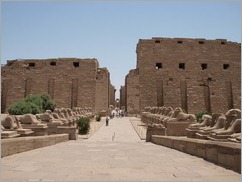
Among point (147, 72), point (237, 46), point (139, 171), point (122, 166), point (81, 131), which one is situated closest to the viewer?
point (139, 171)

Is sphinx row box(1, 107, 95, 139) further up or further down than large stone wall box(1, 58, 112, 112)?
further down

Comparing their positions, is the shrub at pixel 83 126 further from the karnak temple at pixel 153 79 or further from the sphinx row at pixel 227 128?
the karnak temple at pixel 153 79

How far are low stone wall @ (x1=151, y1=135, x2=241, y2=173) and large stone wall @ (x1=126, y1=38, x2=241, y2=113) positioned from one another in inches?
862

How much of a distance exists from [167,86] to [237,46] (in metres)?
9.51

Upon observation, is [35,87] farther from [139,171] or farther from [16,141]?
[139,171]

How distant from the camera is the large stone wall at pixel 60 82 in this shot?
31391mm

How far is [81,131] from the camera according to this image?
1482 cm

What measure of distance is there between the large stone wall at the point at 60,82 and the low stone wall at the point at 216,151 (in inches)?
982

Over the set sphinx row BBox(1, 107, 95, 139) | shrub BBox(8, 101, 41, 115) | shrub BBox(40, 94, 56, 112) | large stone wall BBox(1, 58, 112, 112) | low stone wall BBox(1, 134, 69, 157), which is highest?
large stone wall BBox(1, 58, 112, 112)

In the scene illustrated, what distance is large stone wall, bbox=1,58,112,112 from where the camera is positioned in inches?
1236

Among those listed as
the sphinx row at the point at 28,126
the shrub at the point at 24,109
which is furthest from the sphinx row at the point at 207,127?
the shrub at the point at 24,109

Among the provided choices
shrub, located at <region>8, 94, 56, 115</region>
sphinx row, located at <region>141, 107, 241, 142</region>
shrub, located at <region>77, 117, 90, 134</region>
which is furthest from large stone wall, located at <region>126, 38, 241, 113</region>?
shrub, located at <region>77, 117, 90, 134</region>

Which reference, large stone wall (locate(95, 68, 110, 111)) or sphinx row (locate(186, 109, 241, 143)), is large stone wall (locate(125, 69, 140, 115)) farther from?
sphinx row (locate(186, 109, 241, 143))

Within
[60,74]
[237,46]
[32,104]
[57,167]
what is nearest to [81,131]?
[32,104]
